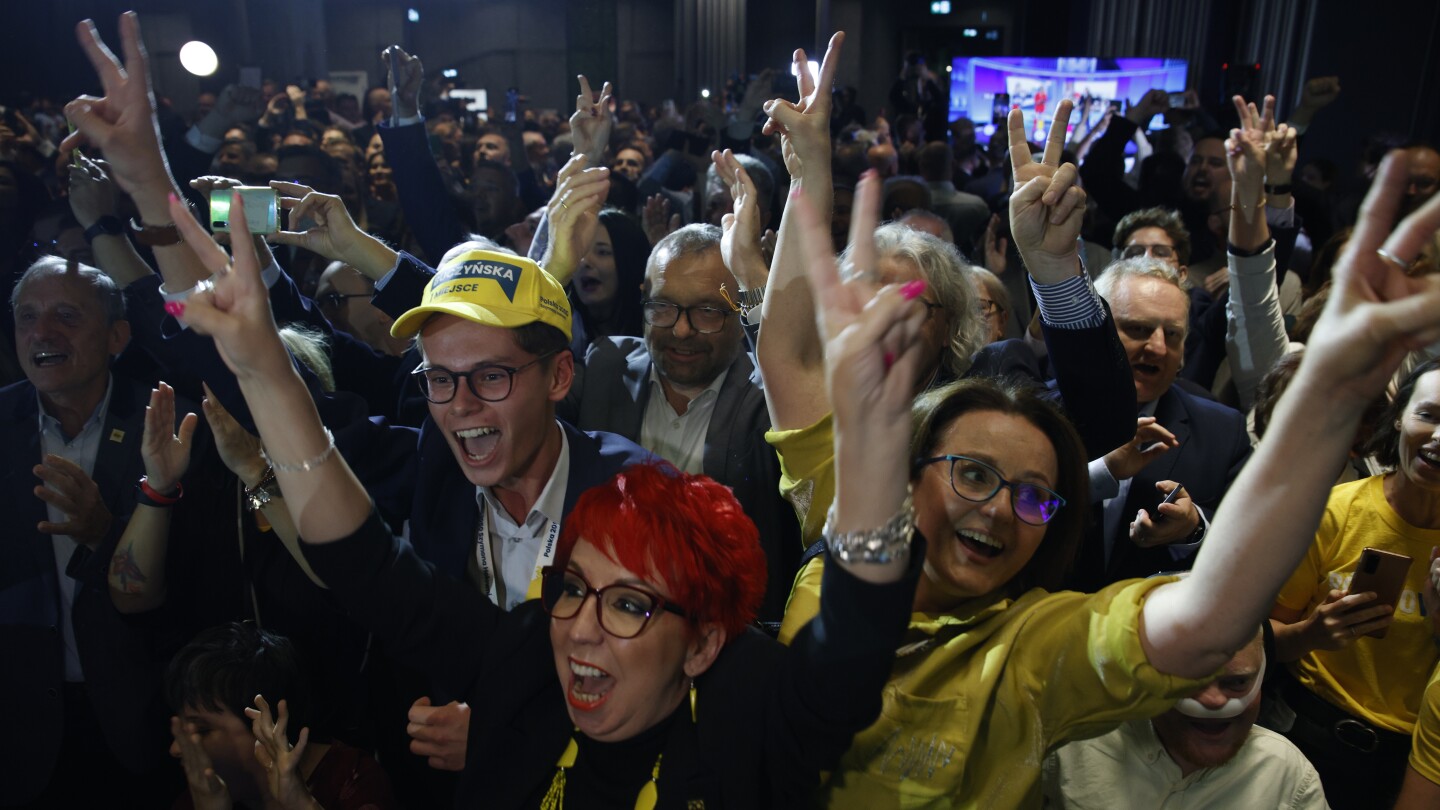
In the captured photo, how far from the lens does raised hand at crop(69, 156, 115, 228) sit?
10.8 feet

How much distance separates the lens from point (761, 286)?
2145 mm

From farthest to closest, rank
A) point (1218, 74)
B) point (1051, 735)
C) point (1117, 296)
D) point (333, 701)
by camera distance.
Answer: point (1218, 74) → point (1117, 296) → point (333, 701) → point (1051, 735)

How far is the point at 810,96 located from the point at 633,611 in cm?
102

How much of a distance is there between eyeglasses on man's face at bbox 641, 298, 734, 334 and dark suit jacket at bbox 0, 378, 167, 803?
1374mm

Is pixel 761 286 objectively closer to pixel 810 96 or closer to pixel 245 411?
pixel 810 96

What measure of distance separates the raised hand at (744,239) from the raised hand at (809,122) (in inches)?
12.7

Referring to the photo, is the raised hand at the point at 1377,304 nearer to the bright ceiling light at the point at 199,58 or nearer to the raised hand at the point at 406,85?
the raised hand at the point at 406,85

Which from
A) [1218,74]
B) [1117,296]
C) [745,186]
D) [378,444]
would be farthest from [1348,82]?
[378,444]

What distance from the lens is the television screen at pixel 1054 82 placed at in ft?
36.4

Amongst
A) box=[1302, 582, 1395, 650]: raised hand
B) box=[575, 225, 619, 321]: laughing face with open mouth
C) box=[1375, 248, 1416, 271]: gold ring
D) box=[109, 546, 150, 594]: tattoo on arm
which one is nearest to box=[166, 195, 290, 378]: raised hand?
box=[109, 546, 150, 594]: tattoo on arm

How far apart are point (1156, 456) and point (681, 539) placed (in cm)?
116

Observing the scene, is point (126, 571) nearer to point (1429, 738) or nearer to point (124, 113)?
point (124, 113)

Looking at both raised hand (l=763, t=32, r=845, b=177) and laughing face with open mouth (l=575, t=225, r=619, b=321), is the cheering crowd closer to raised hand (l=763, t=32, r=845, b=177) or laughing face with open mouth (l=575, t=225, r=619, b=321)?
raised hand (l=763, t=32, r=845, b=177)

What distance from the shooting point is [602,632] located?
1.38 metres
